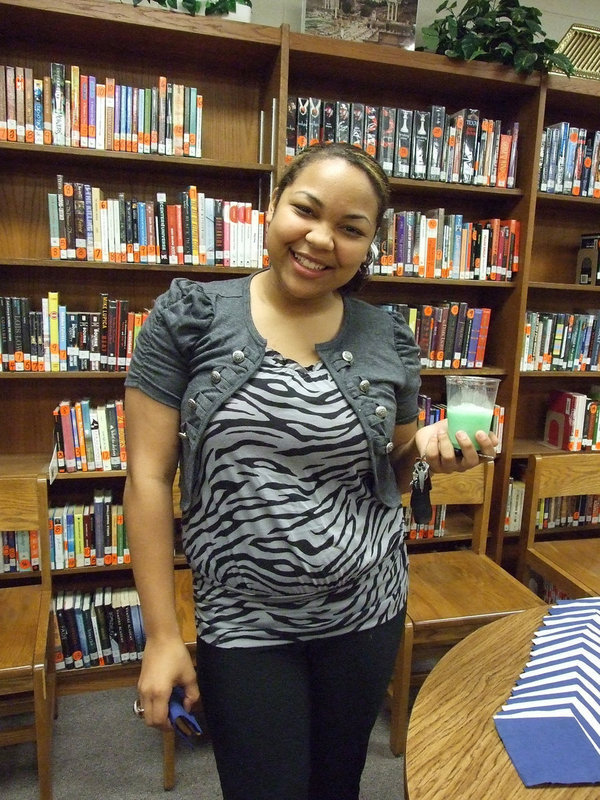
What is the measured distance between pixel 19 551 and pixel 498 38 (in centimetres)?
267

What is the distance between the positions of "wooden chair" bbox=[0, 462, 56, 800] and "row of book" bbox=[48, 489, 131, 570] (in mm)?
249

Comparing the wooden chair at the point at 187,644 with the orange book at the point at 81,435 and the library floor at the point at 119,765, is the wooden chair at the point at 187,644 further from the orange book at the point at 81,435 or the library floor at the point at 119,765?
the orange book at the point at 81,435

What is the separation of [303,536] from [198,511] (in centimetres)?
18

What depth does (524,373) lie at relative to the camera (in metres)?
2.54

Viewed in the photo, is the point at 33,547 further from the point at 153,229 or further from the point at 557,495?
the point at 557,495

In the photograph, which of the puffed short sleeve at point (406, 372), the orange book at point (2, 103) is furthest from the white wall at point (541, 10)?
the puffed short sleeve at point (406, 372)

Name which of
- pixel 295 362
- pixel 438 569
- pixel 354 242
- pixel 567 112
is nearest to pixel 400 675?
pixel 438 569

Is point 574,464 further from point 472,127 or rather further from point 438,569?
point 472,127

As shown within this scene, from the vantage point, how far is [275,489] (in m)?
0.92

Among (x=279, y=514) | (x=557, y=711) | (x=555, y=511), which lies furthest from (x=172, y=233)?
(x=555, y=511)

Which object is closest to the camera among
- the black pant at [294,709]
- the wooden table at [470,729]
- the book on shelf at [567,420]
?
the wooden table at [470,729]

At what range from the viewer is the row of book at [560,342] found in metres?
2.55

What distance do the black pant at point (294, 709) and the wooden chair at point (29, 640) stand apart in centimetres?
85

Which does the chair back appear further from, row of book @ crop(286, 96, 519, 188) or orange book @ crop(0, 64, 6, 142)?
orange book @ crop(0, 64, 6, 142)
